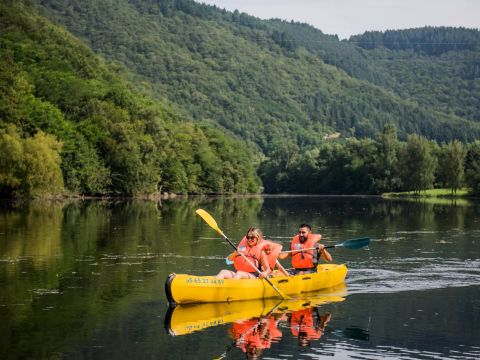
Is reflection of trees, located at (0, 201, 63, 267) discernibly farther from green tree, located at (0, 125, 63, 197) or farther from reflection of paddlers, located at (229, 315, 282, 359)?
green tree, located at (0, 125, 63, 197)

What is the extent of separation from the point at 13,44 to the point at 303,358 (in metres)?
115

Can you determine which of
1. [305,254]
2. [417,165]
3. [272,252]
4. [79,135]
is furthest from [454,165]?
[272,252]

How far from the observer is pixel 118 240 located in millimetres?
43219

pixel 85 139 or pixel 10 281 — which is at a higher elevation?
pixel 85 139

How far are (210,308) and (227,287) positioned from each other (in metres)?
0.87

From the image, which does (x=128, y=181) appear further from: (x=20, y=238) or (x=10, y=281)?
(x=10, y=281)

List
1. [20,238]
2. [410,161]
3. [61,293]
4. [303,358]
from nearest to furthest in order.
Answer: [303,358], [61,293], [20,238], [410,161]

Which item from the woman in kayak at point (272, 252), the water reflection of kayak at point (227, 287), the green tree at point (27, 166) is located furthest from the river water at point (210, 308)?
the green tree at point (27, 166)

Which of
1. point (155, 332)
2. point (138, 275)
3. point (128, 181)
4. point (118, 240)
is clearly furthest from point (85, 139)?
point (155, 332)

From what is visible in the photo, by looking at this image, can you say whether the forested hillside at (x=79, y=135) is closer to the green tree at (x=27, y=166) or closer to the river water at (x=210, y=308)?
the green tree at (x=27, y=166)

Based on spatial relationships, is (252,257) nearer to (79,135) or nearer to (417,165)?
(79,135)

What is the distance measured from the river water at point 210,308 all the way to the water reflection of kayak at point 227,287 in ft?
1.36

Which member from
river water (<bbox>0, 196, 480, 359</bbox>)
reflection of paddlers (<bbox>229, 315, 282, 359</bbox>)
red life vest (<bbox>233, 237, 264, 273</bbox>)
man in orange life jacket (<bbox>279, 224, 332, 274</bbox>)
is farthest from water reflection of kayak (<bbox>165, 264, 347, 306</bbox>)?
reflection of paddlers (<bbox>229, 315, 282, 359</bbox>)

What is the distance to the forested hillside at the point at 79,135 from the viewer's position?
274 feet
